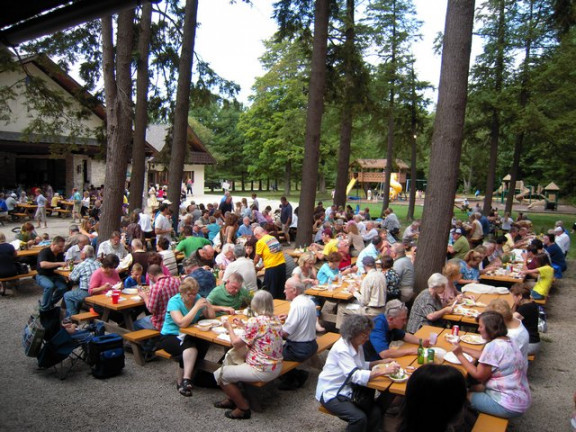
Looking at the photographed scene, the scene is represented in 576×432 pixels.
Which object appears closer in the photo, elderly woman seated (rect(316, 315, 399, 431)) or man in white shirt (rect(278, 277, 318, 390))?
elderly woman seated (rect(316, 315, 399, 431))

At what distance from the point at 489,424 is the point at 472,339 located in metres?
1.50

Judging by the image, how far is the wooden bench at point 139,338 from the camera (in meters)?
6.03

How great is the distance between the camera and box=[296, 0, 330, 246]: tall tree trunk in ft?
40.7

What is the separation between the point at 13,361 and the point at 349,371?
487 cm

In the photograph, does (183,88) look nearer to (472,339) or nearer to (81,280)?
(81,280)

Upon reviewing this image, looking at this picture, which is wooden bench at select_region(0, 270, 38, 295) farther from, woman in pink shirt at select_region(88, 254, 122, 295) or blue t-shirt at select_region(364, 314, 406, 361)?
blue t-shirt at select_region(364, 314, 406, 361)

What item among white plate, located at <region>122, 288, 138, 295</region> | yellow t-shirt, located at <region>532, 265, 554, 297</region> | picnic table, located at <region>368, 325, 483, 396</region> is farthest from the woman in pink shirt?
yellow t-shirt, located at <region>532, 265, 554, 297</region>

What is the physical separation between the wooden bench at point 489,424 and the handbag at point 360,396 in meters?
0.92

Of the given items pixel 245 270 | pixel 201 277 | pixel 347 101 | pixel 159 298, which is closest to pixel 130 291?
pixel 201 277

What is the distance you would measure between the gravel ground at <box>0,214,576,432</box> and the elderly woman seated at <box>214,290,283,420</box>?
0.28 metres

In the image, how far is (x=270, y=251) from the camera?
27.4ft

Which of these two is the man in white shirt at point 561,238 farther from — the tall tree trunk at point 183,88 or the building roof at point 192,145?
the building roof at point 192,145

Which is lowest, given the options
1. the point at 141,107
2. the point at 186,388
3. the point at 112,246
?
the point at 186,388

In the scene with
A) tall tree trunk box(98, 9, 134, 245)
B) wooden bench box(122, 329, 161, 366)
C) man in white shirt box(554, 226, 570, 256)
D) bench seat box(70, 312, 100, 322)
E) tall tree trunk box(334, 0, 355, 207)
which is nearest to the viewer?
wooden bench box(122, 329, 161, 366)
